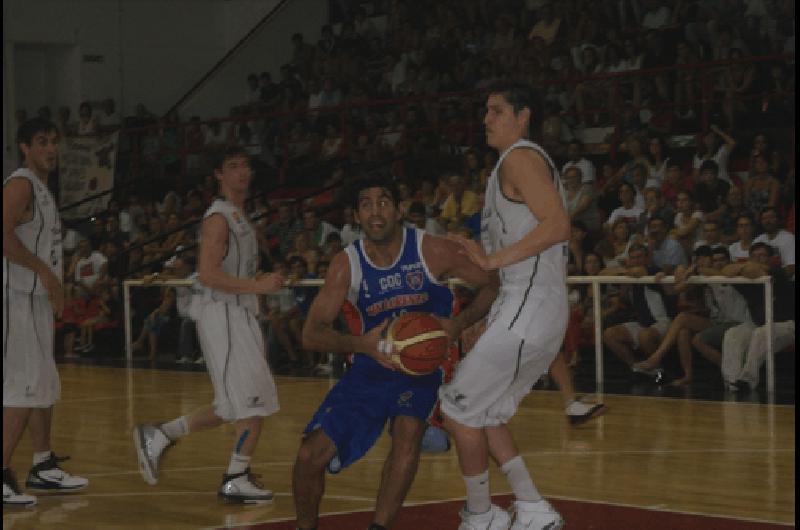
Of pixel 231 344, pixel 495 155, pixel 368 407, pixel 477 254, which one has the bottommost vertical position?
pixel 368 407

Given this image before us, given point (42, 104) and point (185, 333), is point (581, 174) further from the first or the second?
point (42, 104)

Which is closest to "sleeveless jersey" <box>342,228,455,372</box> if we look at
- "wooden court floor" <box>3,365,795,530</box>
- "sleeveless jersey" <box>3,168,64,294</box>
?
"wooden court floor" <box>3,365,795,530</box>

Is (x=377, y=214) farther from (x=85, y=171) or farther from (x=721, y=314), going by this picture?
(x=85, y=171)

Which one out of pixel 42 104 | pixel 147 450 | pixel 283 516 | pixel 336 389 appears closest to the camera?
pixel 336 389

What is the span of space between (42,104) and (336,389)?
1722 cm

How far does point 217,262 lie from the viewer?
7.16 metres

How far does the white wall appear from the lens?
21594 millimetres

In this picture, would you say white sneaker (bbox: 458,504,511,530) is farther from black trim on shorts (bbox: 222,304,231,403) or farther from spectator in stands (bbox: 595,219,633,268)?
spectator in stands (bbox: 595,219,633,268)

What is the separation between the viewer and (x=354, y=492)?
24.1 ft

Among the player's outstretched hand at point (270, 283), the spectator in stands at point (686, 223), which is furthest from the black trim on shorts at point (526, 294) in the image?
the spectator in stands at point (686, 223)

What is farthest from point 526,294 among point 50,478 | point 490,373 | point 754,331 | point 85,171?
point 85,171

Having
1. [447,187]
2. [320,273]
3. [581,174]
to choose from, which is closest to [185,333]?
[320,273]

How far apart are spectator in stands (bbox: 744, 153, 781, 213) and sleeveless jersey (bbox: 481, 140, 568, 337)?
7.11 m

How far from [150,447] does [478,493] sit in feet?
7.23
